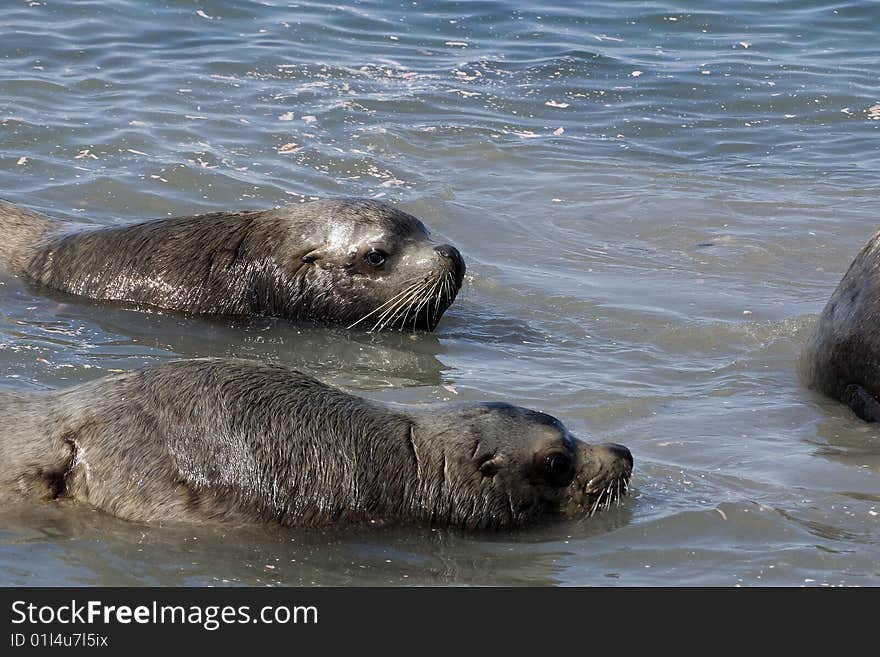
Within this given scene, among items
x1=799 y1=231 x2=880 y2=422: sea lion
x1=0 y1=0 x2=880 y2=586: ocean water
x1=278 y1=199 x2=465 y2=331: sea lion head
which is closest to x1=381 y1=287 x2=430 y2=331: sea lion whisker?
x1=278 y1=199 x2=465 y2=331: sea lion head

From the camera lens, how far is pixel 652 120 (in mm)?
15906

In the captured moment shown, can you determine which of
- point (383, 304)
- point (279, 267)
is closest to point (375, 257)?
point (383, 304)

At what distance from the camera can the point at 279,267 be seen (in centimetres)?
1028

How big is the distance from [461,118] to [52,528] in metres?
9.98

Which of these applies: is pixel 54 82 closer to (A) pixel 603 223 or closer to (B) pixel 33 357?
(A) pixel 603 223

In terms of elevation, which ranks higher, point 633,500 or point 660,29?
point 660,29

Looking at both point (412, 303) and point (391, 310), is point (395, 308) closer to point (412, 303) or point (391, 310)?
point (391, 310)

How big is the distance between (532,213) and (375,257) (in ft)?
9.24

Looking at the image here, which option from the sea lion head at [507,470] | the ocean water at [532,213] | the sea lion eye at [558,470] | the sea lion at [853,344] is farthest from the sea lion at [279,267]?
the sea lion eye at [558,470]

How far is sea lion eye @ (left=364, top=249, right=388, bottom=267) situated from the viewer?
33.7ft

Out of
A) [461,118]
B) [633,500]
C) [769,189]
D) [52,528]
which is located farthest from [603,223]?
[52,528]

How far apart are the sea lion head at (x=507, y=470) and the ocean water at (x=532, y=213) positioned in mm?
116
